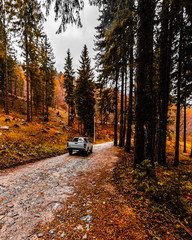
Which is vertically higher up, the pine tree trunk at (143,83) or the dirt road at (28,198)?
the pine tree trunk at (143,83)

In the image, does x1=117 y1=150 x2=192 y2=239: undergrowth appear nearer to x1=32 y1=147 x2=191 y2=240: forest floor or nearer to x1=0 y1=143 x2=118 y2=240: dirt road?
x1=32 y1=147 x2=191 y2=240: forest floor

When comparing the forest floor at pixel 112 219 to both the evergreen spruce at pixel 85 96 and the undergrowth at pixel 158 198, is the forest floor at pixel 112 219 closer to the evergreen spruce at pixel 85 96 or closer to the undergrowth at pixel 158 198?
Result: the undergrowth at pixel 158 198

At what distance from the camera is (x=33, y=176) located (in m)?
5.35

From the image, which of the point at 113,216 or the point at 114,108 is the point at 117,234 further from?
the point at 114,108

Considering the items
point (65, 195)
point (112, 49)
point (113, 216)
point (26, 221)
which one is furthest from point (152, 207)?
point (112, 49)

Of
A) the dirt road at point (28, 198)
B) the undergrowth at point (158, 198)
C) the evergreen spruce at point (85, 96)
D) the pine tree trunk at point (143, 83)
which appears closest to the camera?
the dirt road at point (28, 198)

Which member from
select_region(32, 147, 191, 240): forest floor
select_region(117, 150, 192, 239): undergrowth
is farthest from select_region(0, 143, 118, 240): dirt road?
select_region(117, 150, 192, 239): undergrowth

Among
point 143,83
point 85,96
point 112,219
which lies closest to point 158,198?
point 112,219

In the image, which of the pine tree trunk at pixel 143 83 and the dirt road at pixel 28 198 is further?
the pine tree trunk at pixel 143 83

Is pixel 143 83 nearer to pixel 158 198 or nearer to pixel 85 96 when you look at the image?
pixel 158 198

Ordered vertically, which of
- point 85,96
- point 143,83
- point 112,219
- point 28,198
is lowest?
point 28,198

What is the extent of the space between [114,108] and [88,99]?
7594 millimetres

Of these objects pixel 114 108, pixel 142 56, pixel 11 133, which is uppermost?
pixel 142 56

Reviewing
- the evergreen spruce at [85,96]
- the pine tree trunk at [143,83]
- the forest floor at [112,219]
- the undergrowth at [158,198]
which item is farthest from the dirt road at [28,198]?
the evergreen spruce at [85,96]
